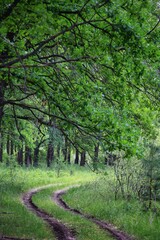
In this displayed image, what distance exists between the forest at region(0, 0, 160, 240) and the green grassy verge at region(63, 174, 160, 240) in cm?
6

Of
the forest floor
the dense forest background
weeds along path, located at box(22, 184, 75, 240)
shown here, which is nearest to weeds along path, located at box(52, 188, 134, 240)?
the forest floor

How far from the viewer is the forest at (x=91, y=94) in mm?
6664

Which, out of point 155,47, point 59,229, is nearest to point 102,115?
point 155,47

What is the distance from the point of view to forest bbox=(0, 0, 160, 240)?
6.66 metres

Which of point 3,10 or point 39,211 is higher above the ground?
point 3,10

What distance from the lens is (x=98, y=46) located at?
777 cm

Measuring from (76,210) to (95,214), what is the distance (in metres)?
1.26

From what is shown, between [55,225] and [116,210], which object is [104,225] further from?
[116,210]

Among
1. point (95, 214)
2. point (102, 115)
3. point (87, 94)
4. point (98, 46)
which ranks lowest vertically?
point (95, 214)

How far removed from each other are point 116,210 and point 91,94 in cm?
818

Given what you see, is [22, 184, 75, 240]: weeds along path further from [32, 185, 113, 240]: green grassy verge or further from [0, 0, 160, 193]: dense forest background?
[0, 0, 160, 193]: dense forest background

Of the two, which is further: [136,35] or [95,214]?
[95,214]

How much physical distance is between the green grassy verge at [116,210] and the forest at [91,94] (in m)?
0.06

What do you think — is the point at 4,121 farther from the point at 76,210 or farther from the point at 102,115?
the point at 102,115
